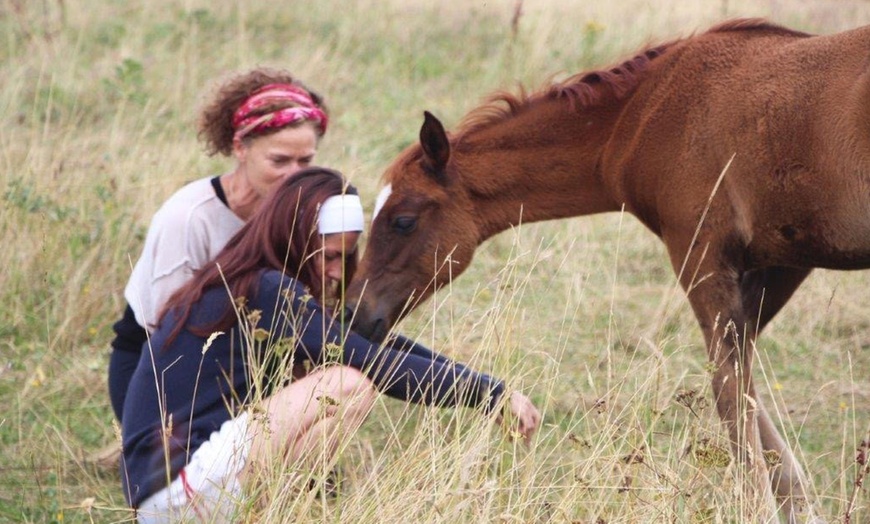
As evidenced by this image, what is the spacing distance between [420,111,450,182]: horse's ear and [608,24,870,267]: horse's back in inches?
26.6

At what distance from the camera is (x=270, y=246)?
11.8ft

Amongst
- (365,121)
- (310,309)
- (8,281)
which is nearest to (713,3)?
(365,121)

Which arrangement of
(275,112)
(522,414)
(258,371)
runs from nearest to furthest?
(258,371), (522,414), (275,112)

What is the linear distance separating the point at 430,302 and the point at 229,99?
4.40 feet

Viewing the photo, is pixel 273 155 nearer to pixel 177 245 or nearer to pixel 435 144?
pixel 177 245

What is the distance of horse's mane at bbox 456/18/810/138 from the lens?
4117 mm

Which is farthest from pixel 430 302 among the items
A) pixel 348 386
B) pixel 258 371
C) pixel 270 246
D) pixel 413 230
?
pixel 258 371

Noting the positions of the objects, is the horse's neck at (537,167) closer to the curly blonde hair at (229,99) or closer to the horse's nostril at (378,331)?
the horse's nostril at (378,331)

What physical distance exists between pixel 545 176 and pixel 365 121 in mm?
3602

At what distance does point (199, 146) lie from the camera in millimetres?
6828

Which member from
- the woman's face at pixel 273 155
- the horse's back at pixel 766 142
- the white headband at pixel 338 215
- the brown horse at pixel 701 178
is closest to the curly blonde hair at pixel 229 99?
the woman's face at pixel 273 155

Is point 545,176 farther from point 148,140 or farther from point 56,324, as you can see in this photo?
point 148,140

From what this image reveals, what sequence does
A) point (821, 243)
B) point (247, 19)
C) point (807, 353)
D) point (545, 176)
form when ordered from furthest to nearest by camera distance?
point (247, 19)
point (807, 353)
point (545, 176)
point (821, 243)

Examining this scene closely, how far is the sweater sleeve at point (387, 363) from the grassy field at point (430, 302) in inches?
3.6
